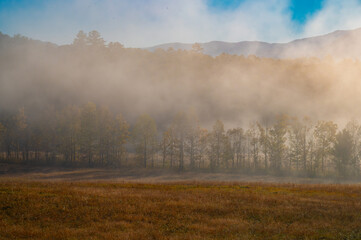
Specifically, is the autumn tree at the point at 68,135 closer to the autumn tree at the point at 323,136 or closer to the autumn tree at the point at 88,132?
the autumn tree at the point at 88,132

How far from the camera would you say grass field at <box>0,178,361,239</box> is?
14.9m

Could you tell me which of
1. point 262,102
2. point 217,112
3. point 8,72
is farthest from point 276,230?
point 8,72

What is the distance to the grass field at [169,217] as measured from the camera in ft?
48.9

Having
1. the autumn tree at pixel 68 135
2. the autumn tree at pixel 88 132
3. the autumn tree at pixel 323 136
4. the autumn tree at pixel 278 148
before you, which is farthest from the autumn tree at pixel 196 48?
the autumn tree at pixel 323 136

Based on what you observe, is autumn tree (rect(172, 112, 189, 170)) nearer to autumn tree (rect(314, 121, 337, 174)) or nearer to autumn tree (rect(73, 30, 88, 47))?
autumn tree (rect(314, 121, 337, 174))

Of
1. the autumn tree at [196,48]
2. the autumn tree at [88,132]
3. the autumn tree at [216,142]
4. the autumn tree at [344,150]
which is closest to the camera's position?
the autumn tree at [344,150]

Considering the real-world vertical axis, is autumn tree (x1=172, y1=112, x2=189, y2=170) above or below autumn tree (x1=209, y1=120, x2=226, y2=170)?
above

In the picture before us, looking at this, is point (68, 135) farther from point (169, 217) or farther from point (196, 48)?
point (196, 48)

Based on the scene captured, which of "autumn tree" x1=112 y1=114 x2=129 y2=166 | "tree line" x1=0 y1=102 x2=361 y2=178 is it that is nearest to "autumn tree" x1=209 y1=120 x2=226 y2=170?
"tree line" x1=0 y1=102 x2=361 y2=178

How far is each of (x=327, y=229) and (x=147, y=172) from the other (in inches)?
2301

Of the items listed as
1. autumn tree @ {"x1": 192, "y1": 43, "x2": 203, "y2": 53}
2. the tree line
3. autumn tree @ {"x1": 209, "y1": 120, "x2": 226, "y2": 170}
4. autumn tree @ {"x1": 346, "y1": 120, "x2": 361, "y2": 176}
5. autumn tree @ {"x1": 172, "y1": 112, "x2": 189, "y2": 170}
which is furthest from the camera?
autumn tree @ {"x1": 192, "y1": 43, "x2": 203, "y2": 53}

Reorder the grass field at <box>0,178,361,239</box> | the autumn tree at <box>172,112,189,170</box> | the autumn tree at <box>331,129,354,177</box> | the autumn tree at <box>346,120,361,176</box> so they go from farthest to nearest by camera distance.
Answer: the autumn tree at <box>172,112,189,170</box>
the autumn tree at <box>346,120,361,176</box>
the autumn tree at <box>331,129,354,177</box>
the grass field at <box>0,178,361,239</box>

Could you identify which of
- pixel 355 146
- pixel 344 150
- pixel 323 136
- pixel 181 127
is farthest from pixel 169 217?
pixel 355 146

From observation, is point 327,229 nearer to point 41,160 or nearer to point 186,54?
point 41,160
